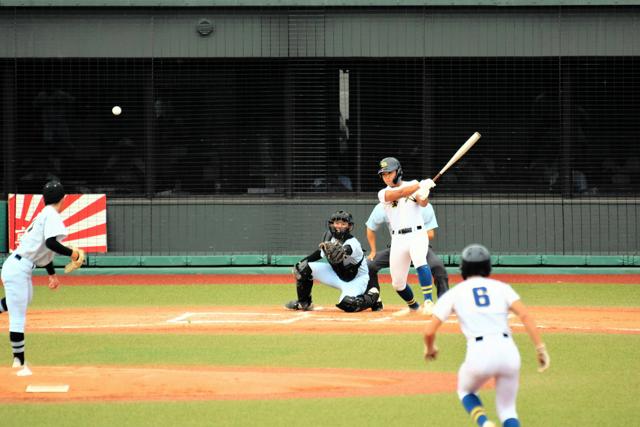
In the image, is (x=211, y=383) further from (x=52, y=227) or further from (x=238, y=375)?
(x=52, y=227)

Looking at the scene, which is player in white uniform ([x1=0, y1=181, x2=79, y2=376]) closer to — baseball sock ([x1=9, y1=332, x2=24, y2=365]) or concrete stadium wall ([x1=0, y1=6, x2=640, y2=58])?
baseball sock ([x1=9, y1=332, x2=24, y2=365])

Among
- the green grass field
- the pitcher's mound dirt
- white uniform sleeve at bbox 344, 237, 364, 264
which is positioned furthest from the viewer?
white uniform sleeve at bbox 344, 237, 364, 264

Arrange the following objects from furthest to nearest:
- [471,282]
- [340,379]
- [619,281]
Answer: [619,281]
[340,379]
[471,282]

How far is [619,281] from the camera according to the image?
20.8m

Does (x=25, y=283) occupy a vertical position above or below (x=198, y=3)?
below

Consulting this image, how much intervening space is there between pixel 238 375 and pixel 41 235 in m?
2.29

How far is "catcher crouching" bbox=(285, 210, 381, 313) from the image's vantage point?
50.9ft

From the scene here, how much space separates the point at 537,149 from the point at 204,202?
6.85 metres

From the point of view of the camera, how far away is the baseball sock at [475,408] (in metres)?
7.38

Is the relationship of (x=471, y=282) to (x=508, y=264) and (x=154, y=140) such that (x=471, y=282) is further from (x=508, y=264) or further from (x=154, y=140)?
(x=154, y=140)

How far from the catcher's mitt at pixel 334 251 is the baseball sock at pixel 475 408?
25.9 feet

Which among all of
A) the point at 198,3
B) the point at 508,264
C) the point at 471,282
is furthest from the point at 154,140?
the point at 471,282

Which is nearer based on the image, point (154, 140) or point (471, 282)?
point (471, 282)

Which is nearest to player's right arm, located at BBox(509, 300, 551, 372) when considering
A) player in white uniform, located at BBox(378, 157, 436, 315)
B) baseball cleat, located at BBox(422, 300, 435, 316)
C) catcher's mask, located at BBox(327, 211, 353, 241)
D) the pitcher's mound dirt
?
the pitcher's mound dirt
